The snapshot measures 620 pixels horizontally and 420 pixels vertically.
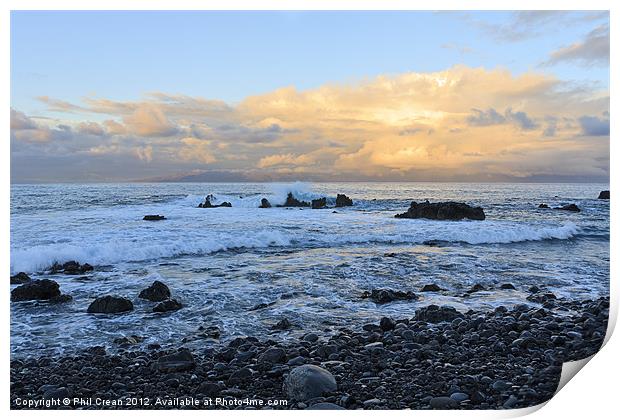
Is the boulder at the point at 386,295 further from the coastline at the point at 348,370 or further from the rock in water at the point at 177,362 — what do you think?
the rock in water at the point at 177,362

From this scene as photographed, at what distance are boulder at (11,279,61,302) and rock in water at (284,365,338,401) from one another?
3833 mm

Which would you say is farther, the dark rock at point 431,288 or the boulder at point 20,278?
the boulder at point 20,278

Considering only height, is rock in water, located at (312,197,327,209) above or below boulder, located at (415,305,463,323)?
above

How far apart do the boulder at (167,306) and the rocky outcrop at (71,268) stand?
242 cm

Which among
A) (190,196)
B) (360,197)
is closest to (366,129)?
(360,197)

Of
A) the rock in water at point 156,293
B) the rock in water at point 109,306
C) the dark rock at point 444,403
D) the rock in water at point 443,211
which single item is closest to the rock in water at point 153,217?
the rock in water at point 156,293

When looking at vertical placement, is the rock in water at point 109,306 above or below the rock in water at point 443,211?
below

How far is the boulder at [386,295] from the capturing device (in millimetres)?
5672

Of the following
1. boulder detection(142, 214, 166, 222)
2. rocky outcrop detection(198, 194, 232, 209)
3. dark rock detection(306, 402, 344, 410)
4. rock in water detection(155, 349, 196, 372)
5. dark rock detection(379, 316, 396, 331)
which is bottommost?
dark rock detection(306, 402, 344, 410)

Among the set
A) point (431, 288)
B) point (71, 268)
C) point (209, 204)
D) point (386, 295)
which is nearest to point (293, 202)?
point (209, 204)

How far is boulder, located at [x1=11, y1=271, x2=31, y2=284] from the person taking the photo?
20.6 ft

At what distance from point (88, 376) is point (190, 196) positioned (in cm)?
813

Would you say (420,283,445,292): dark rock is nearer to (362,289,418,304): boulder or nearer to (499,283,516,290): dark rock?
(362,289,418,304): boulder

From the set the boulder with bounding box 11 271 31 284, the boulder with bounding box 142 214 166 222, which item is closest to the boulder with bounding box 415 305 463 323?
the boulder with bounding box 11 271 31 284
